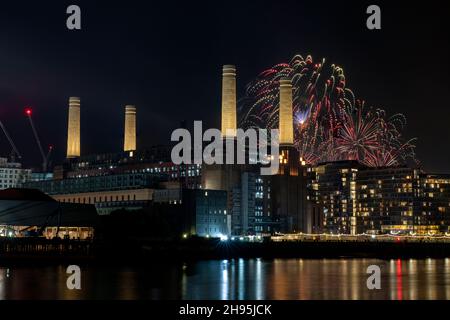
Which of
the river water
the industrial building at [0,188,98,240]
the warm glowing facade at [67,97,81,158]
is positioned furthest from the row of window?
the river water

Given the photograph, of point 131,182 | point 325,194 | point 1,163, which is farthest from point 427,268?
point 1,163

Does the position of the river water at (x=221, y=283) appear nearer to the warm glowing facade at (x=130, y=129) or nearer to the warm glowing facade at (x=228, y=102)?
the warm glowing facade at (x=228, y=102)

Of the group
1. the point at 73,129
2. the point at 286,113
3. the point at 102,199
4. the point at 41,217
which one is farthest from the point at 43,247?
the point at 73,129

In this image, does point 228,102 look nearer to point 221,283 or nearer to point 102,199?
point 102,199

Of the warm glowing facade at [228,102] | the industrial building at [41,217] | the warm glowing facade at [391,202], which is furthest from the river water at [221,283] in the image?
the warm glowing facade at [391,202]
